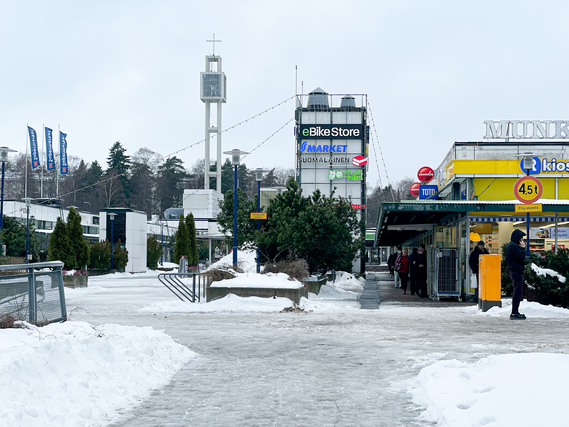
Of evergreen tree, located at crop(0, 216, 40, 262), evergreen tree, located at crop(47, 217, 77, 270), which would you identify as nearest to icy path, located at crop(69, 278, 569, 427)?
evergreen tree, located at crop(47, 217, 77, 270)

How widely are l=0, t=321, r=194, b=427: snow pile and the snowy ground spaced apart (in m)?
0.01

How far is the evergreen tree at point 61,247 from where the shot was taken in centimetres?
3566

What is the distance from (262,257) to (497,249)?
10275 mm

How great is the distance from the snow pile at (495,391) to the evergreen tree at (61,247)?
102 ft

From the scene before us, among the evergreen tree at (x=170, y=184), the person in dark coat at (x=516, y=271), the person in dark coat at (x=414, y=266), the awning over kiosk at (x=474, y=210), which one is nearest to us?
the person in dark coat at (x=516, y=271)

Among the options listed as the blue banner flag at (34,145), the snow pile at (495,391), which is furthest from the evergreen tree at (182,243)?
the snow pile at (495,391)

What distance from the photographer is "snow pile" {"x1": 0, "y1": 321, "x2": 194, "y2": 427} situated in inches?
203

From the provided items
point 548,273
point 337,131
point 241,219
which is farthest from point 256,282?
point 337,131

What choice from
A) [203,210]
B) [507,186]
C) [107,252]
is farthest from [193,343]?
[203,210]

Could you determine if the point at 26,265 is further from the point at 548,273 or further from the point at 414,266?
the point at 414,266

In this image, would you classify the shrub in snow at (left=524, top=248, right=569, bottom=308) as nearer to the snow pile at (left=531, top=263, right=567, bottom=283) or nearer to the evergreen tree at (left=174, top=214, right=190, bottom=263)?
the snow pile at (left=531, top=263, right=567, bottom=283)

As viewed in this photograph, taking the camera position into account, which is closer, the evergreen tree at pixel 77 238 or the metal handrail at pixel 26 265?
the metal handrail at pixel 26 265

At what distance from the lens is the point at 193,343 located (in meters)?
10.4

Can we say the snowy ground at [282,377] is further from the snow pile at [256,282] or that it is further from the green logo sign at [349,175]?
the green logo sign at [349,175]
